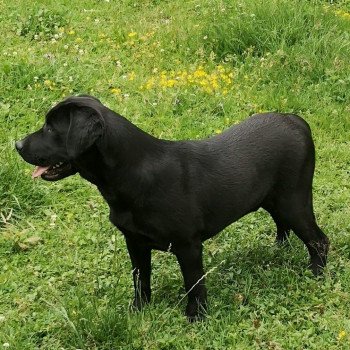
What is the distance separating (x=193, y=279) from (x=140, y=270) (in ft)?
1.12

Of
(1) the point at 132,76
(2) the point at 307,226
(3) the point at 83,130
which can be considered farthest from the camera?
(1) the point at 132,76

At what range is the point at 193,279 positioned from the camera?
408 centimetres

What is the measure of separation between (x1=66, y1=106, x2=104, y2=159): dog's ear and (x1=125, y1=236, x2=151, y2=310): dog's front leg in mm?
714

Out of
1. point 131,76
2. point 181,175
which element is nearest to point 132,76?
point 131,76

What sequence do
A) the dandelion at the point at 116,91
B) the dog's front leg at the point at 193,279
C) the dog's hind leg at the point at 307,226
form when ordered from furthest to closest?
the dandelion at the point at 116,91
the dog's hind leg at the point at 307,226
the dog's front leg at the point at 193,279

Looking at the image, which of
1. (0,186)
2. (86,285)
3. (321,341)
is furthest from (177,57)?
(321,341)

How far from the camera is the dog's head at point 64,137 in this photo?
141 inches

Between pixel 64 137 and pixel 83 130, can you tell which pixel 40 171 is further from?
pixel 83 130

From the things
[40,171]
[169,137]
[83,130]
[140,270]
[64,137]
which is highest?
[83,130]

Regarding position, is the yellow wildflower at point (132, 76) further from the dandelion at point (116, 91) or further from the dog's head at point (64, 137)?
the dog's head at point (64, 137)

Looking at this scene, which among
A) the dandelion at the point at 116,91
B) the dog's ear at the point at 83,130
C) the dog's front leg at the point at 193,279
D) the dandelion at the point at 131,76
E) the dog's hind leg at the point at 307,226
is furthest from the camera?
the dandelion at the point at 131,76

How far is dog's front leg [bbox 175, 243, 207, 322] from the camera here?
13.2 feet

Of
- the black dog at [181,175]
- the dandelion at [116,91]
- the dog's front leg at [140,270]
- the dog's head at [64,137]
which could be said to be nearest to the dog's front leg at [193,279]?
the black dog at [181,175]

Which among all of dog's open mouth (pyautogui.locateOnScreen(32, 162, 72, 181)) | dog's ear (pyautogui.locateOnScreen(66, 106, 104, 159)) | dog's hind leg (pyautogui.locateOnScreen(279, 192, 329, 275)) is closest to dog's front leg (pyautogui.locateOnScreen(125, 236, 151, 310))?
dog's open mouth (pyautogui.locateOnScreen(32, 162, 72, 181))
